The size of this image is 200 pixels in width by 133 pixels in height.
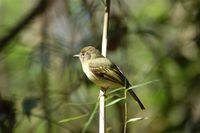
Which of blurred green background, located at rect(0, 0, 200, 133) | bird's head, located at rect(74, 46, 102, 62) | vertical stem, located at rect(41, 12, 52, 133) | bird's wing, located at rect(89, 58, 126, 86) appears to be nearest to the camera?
bird's wing, located at rect(89, 58, 126, 86)

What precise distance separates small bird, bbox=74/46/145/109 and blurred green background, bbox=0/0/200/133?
443mm

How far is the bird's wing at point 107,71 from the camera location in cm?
391

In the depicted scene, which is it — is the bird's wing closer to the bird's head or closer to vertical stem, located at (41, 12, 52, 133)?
the bird's head

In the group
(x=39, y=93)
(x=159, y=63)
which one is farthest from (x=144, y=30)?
(x=39, y=93)

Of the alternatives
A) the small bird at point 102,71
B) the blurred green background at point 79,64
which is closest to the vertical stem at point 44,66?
the blurred green background at point 79,64

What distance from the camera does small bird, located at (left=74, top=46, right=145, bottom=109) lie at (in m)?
3.92

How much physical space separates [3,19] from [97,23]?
838mm

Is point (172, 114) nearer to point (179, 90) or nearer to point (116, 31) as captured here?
point (179, 90)

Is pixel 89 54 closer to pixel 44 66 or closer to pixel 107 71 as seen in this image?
pixel 107 71

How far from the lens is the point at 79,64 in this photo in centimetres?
504

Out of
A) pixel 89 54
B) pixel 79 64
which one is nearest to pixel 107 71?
pixel 89 54

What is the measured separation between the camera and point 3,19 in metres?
5.29

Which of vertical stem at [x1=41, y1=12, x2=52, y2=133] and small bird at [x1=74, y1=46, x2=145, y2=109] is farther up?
vertical stem at [x1=41, y1=12, x2=52, y2=133]

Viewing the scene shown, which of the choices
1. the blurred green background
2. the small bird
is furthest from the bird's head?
the blurred green background
